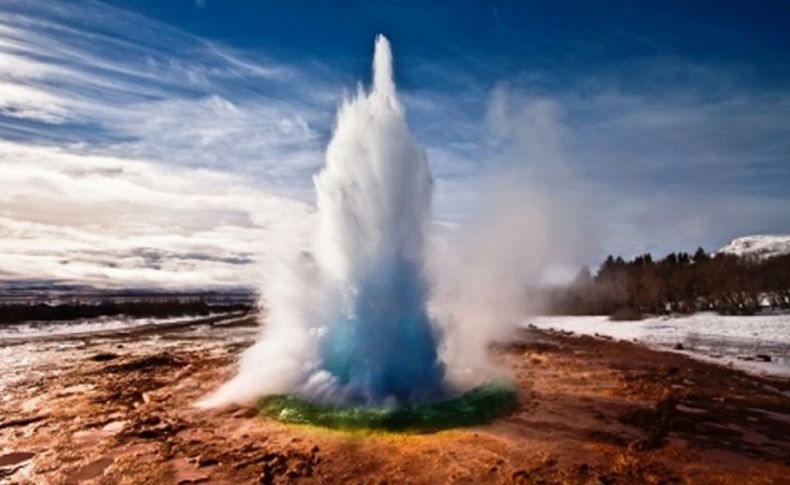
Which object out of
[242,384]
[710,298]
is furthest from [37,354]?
[710,298]

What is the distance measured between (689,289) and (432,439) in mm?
60015

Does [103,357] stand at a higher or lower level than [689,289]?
lower

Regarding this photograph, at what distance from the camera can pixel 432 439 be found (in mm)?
9281

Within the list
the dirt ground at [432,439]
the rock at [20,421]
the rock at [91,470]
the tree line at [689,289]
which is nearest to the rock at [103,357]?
the dirt ground at [432,439]

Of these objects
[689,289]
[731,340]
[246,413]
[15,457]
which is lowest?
[15,457]

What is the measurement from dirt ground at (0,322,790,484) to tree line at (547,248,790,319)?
4340 centimetres

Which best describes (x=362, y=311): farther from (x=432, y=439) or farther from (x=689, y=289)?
(x=689, y=289)

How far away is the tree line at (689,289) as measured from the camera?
171ft

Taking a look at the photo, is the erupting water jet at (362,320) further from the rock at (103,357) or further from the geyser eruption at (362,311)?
the rock at (103,357)

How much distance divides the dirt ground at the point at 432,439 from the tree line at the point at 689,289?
43.4 meters

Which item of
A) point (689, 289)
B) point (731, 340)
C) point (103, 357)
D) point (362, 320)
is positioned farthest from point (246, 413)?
point (689, 289)

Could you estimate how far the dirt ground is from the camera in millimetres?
7777

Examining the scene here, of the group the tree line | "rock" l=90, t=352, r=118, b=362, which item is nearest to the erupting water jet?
"rock" l=90, t=352, r=118, b=362

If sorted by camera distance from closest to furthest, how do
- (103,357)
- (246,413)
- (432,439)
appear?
(432,439) → (246,413) → (103,357)
